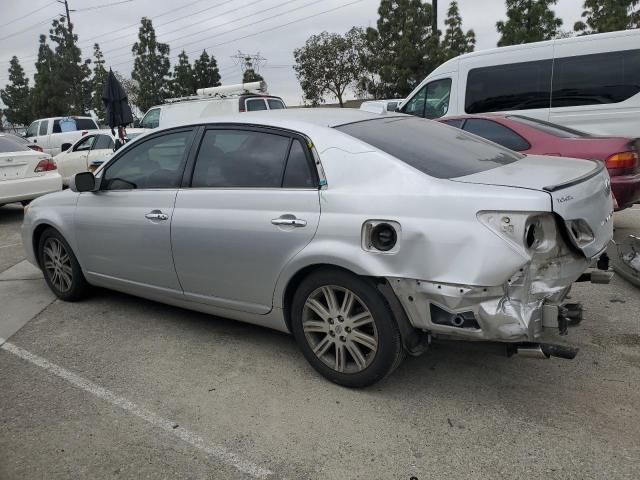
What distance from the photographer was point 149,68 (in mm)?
44438

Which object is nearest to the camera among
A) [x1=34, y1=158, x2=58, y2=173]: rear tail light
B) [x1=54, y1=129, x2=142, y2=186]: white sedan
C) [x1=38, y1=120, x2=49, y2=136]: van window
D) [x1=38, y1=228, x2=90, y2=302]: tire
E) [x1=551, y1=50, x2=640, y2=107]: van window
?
[x1=38, y1=228, x2=90, y2=302]: tire

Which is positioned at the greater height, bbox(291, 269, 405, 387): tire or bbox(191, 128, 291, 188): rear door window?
bbox(191, 128, 291, 188): rear door window

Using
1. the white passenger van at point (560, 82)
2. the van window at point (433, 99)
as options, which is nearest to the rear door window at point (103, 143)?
the van window at point (433, 99)

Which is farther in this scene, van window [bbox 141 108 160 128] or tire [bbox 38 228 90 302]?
van window [bbox 141 108 160 128]

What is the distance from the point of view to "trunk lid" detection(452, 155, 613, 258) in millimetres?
2660

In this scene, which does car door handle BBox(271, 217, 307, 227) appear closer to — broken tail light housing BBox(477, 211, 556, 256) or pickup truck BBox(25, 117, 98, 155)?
broken tail light housing BBox(477, 211, 556, 256)

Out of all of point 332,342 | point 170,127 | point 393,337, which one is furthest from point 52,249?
point 393,337

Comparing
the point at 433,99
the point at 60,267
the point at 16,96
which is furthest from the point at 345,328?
the point at 16,96

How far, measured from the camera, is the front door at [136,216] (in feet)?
12.8

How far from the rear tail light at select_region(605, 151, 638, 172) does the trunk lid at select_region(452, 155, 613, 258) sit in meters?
2.47

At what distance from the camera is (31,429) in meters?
2.94

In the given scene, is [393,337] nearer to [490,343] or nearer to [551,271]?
[490,343]

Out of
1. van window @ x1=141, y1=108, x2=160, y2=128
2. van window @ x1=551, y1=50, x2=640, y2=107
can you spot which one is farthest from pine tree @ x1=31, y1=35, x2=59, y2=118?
van window @ x1=551, y1=50, x2=640, y2=107

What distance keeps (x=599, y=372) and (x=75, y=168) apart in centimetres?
1191
